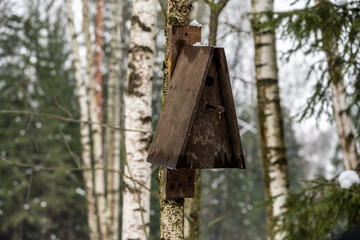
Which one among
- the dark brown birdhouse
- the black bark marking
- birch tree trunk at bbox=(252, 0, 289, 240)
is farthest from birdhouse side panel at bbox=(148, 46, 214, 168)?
birch tree trunk at bbox=(252, 0, 289, 240)

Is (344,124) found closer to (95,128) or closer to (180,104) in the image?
(180,104)

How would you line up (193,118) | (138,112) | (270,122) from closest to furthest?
(193,118), (138,112), (270,122)

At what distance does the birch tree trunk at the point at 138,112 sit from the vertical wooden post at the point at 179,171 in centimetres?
151

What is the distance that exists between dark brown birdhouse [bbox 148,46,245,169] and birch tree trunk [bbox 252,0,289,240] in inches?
90.2

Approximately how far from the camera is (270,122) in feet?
13.4

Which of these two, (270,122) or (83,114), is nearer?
(270,122)

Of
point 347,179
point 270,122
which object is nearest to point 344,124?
point 270,122

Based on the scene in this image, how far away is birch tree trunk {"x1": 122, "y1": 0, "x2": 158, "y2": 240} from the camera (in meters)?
3.42

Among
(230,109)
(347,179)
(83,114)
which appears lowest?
(347,179)

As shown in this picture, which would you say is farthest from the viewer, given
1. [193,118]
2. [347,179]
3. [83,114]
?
[83,114]

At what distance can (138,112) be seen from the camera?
3.42 m

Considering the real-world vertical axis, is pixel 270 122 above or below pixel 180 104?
above

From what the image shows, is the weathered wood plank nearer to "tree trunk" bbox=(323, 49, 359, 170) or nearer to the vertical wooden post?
the vertical wooden post

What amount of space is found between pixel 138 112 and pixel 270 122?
1.50 meters
